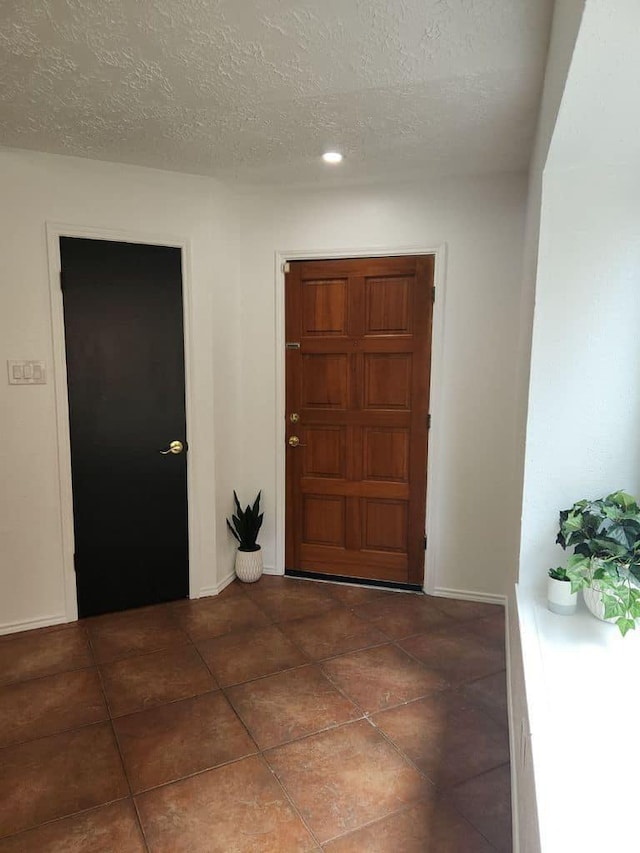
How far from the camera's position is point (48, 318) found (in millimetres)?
2736

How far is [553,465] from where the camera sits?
1.86 metres

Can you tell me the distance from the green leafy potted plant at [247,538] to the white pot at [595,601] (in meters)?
2.12

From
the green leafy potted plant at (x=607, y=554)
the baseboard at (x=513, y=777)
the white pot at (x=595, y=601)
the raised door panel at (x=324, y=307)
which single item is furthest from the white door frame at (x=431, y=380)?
the white pot at (x=595, y=601)

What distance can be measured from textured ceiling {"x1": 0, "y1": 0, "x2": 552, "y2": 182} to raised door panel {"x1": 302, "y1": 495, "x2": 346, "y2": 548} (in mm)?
1893

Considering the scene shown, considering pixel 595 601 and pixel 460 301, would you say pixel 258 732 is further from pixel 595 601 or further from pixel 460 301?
pixel 460 301

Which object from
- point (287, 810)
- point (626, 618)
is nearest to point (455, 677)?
point (287, 810)

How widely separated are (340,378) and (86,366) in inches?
54.9

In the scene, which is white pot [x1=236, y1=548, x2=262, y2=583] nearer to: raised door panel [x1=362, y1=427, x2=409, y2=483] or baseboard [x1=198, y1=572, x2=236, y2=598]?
baseboard [x1=198, y1=572, x2=236, y2=598]

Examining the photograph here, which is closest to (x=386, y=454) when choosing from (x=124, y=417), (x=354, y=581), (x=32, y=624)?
(x=354, y=581)

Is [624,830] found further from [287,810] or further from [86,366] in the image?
[86,366]

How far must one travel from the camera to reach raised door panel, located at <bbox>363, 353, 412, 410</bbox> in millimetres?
3186

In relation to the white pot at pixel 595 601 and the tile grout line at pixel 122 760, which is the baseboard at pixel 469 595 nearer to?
the white pot at pixel 595 601

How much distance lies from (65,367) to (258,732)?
1.92 m

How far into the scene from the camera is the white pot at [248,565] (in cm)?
342
